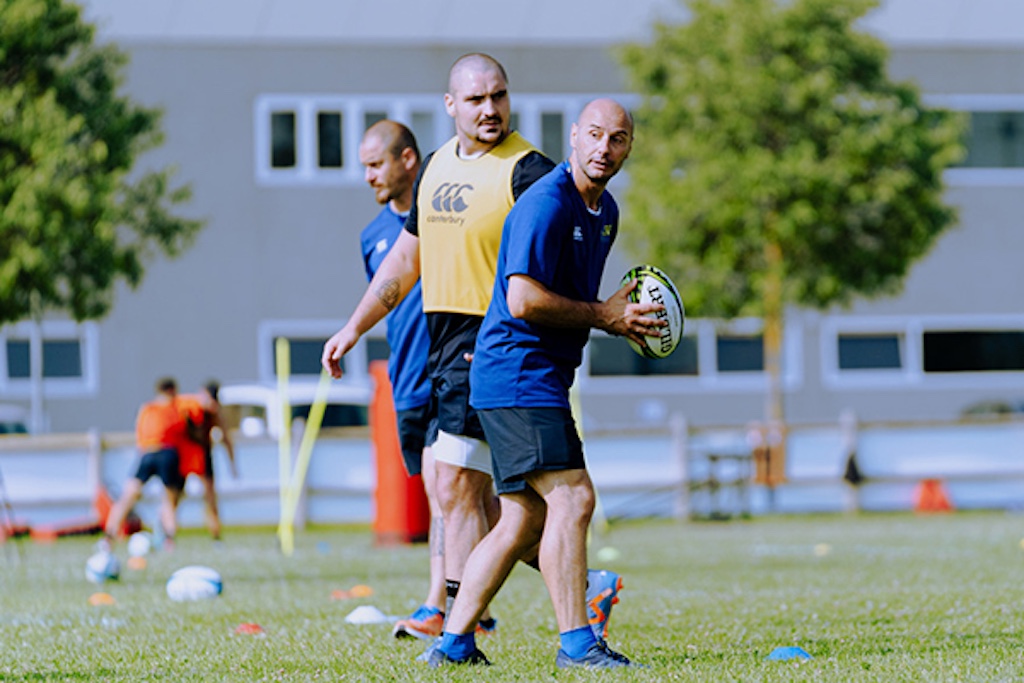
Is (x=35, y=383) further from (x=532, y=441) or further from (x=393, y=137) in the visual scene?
(x=532, y=441)

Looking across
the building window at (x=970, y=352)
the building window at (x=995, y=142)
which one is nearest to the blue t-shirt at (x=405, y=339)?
the building window at (x=970, y=352)

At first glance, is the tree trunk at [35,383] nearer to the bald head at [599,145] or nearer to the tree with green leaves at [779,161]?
the tree with green leaves at [779,161]

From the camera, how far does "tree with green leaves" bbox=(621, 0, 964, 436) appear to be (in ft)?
84.7

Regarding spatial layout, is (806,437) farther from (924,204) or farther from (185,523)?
(185,523)

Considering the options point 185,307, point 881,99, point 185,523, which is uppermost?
point 881,99

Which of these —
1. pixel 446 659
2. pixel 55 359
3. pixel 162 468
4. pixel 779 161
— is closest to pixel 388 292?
pixel 446 659

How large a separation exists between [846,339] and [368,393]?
11.9 metres

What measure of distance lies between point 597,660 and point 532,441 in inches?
29.4

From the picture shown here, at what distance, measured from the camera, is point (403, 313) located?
739cm

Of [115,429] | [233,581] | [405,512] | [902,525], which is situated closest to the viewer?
[233,581]

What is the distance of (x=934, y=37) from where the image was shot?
33.9m

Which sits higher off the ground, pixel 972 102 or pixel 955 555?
pixel 972 102

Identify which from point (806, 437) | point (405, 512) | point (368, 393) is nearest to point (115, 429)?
point (368, 393)

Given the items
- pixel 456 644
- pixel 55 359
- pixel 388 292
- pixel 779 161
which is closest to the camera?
pixel 456 644
